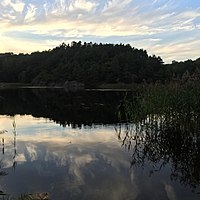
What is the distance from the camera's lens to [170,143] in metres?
13.9

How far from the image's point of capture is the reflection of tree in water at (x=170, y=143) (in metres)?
11.3

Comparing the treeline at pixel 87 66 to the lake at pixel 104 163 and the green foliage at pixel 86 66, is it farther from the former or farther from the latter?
the lake at pixel 104 163

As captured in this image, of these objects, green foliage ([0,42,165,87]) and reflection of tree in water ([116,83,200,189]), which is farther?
green foliage ([0,42,165,87])

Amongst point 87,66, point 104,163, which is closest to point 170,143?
point 104,163

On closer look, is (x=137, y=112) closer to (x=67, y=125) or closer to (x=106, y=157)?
(x=106, y=157)

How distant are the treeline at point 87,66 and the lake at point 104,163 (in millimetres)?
60912

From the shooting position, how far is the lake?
9.20 metres

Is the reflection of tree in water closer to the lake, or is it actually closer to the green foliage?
the lake

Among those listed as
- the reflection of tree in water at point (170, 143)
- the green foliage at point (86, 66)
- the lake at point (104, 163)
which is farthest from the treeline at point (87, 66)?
the reflection of tree in water at point (170, 143)

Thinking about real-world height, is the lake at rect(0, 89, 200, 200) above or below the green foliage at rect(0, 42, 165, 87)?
below

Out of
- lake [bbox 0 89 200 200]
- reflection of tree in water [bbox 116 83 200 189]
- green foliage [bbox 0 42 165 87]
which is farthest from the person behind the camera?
green foliage [bbox 0 42 165 87]

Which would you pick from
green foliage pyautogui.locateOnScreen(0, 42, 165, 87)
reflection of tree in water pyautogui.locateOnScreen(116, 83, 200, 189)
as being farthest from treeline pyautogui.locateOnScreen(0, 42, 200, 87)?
reflection of tree in water pyautogui.locateOnScreen(116, 83, 200, 189)

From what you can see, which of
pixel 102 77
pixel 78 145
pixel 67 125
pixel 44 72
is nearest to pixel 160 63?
pixel 102 77

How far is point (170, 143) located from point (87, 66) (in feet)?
292
